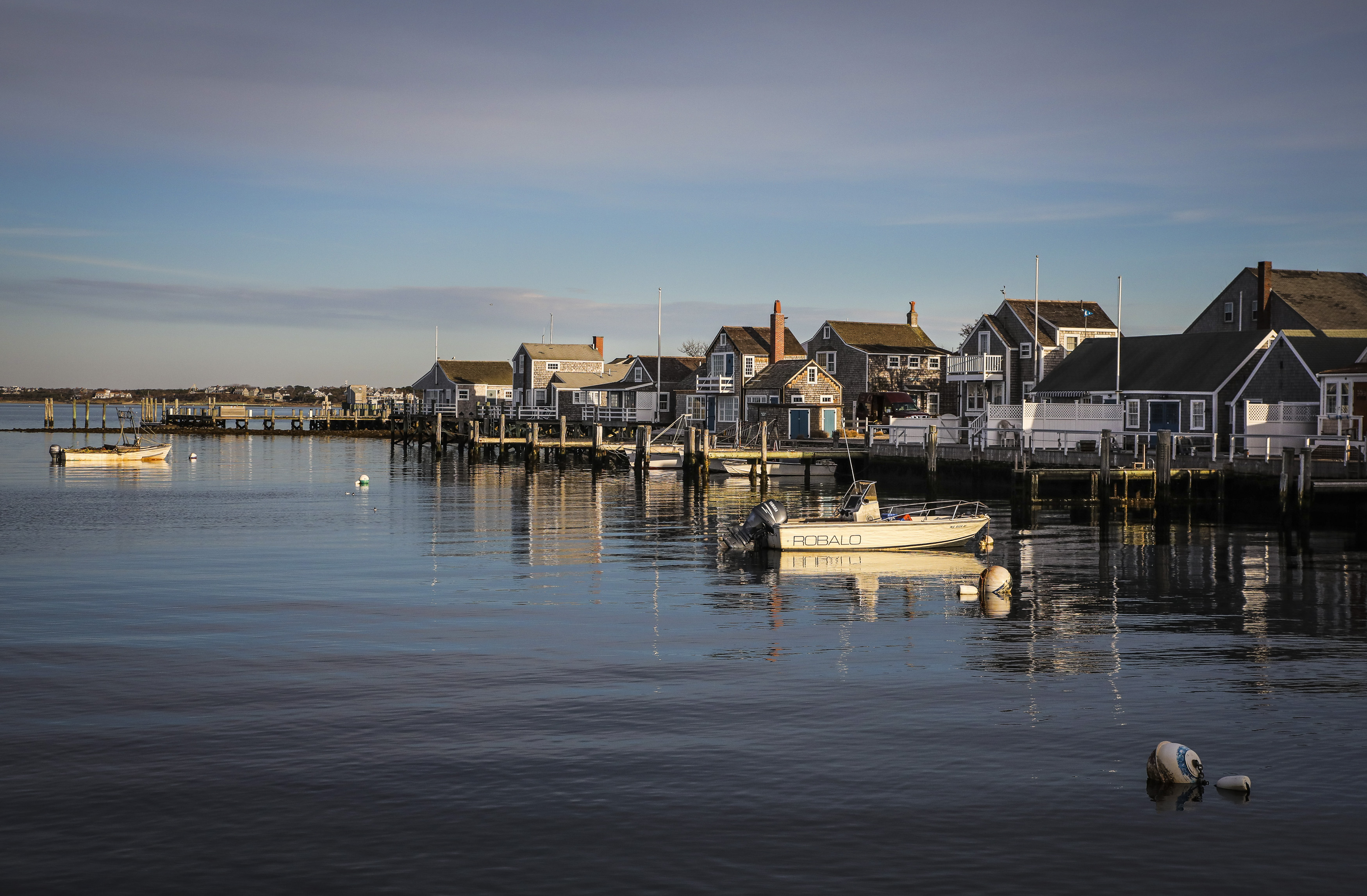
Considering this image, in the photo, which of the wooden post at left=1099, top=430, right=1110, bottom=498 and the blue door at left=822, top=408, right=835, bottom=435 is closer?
the wooden post at left=1099, top=430, right=1110, bottom=498

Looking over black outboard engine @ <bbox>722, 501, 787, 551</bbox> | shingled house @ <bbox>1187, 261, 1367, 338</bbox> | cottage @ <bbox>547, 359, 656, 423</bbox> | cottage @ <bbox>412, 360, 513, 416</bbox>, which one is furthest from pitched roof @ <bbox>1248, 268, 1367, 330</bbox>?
cottage @ <bbox>412, 360, 513, 416</bbox>

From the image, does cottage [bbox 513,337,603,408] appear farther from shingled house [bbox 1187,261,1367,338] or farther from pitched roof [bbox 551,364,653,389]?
shingled house [bbox 1187,261,1367,338]

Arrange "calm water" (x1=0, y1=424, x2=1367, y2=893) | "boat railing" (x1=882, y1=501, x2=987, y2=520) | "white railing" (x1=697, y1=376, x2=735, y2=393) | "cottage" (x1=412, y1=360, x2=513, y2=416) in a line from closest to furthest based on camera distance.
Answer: "calm water" (x1=0, y1=424, x2=1367, y2=893) < "boat railing" (x1=882, y1=501, x2=987, y2=520) < "white railing" (x1=697, y1=376, x2=735, y2=393) < "cottage" (x1=412, y1=360, x2=513, y2=416)

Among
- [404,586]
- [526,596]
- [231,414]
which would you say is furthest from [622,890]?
[231,414]

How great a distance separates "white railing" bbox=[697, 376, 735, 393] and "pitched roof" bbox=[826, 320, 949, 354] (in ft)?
31.4

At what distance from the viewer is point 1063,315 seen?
8556 cm

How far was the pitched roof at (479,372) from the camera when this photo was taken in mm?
140125

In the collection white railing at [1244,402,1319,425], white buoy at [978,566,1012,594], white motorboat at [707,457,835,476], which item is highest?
white railing at [1244,402,1319,425]

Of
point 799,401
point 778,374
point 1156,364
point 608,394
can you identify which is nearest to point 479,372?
point 608,394

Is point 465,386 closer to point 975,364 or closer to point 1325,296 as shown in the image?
point 975,364

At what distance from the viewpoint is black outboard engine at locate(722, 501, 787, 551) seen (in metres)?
38.6

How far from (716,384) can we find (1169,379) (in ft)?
132

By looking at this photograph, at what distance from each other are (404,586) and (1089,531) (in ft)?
88.2

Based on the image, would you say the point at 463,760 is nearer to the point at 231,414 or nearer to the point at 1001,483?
the point at 1001,483
